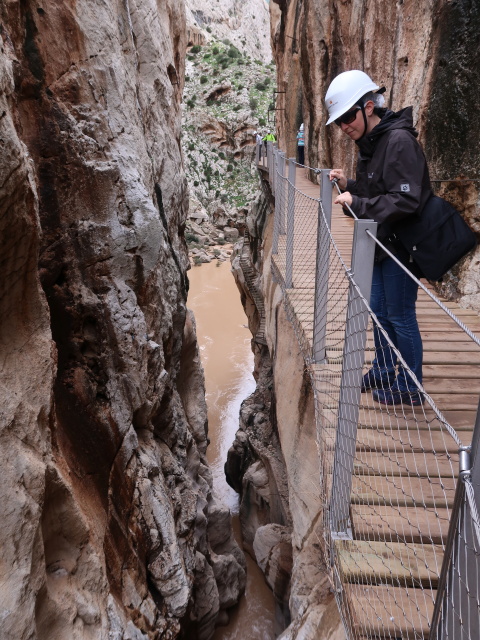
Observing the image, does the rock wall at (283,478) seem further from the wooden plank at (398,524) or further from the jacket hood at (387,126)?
the jacket hood at (387,126)

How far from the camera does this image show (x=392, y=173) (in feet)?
8.52

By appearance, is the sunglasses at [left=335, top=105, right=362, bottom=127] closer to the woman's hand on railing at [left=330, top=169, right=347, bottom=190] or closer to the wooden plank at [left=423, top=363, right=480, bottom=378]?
the woman's hand on railing at [left=330, top=169, right=347, bottom=190]

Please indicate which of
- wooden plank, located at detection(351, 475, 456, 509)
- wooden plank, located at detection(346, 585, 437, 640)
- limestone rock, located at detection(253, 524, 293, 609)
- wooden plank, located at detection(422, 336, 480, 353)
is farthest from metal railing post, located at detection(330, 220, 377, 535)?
limestone rock, located at detection(253, 524, 293, 609)

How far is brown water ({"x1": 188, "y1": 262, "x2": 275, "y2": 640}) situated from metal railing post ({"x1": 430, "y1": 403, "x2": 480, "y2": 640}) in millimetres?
6781

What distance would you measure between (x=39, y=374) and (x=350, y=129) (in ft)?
8.47

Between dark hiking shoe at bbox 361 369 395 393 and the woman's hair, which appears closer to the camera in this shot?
the woman's hair

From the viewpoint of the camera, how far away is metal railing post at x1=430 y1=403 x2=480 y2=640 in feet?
3.73

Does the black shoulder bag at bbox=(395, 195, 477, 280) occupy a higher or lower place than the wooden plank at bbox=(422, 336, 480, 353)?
higher

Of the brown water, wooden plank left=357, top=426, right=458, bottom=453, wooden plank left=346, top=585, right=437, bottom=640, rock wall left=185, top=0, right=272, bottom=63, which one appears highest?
rock wall left=185, top=0, right=272, bottom=63

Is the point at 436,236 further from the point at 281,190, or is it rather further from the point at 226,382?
the point at 226,382

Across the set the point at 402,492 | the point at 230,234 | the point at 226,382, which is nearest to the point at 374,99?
the point at 402,492

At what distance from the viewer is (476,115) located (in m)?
4.45

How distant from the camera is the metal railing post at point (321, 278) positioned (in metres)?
3.88

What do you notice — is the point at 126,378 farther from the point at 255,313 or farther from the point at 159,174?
the point at 255,313
